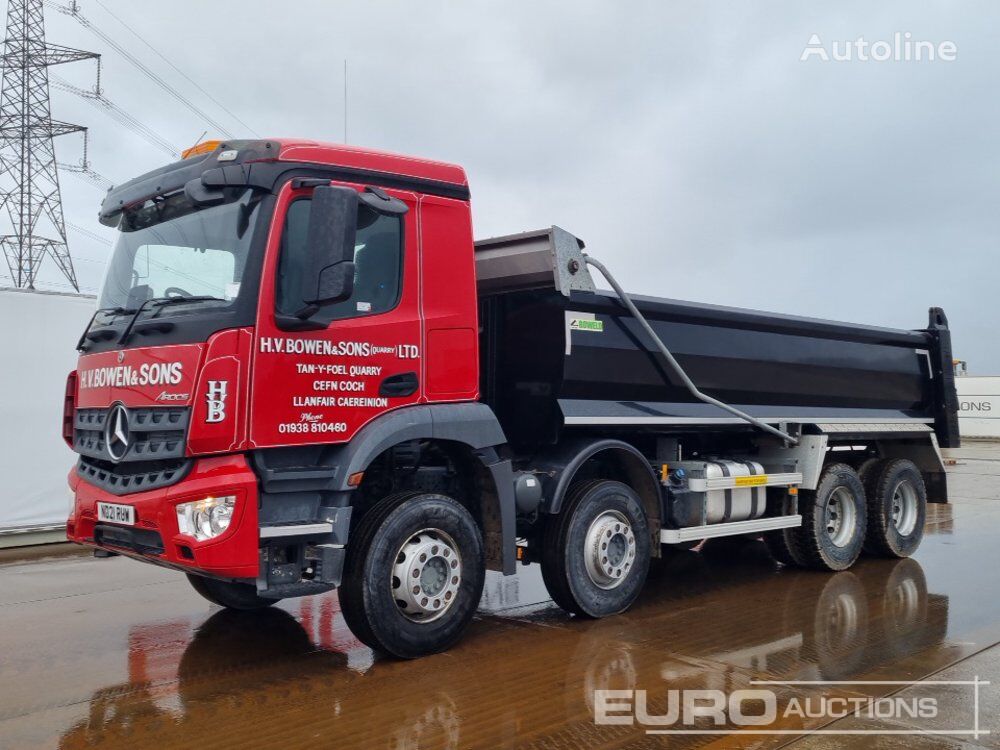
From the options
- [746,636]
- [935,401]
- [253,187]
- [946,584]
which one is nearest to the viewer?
→ [253,187]

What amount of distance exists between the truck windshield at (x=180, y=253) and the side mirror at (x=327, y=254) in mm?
399

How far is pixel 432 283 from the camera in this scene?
221 inches

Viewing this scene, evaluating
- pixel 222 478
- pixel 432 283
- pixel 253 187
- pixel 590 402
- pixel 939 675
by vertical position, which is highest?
pixel 253 187

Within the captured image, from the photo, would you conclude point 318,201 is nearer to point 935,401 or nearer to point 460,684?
point 460,684

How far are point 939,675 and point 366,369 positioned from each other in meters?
3.63

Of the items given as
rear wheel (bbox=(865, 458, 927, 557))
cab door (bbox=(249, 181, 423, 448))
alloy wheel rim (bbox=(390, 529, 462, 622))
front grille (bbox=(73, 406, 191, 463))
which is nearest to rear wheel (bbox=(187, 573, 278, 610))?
front grille (bbox=(73, 406, 191, 463))

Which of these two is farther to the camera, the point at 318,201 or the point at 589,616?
the point at 589,616

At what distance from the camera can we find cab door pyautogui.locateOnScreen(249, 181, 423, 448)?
490 centimetres

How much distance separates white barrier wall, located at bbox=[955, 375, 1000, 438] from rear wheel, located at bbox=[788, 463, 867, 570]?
27043mm

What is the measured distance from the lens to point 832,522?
8703 mm

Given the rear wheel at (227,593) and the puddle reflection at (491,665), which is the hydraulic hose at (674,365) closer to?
the puddle reflection at (491,665)

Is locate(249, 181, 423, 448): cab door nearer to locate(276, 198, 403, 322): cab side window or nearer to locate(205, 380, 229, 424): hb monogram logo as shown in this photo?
locate(276, 198, 403, 322): cab side window

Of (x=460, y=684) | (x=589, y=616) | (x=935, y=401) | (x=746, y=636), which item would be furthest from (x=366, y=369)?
(x=935, y=401)

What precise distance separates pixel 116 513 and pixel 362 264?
6.30 feet
